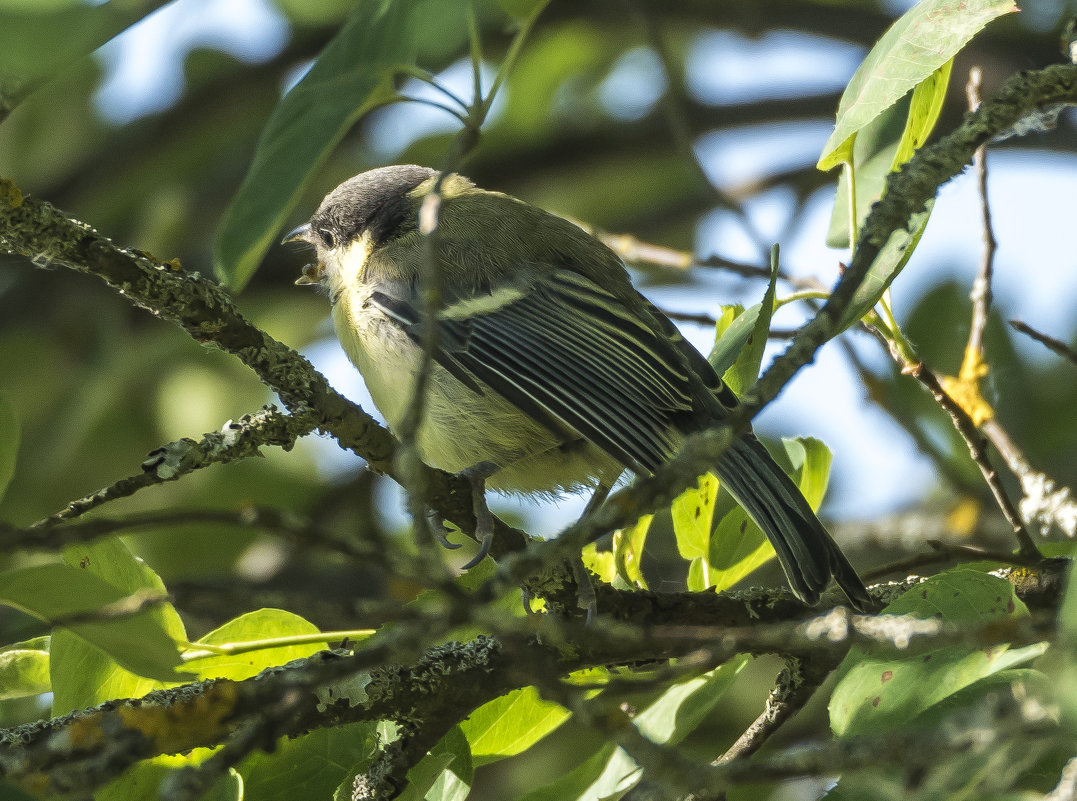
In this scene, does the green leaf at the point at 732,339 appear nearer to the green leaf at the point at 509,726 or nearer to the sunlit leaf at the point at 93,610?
the green leaf at the point at 509,726

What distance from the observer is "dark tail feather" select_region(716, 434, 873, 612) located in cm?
221

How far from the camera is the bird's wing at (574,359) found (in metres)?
2.66

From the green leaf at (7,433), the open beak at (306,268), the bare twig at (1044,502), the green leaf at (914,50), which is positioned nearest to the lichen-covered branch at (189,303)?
the green leaf at (7,433)

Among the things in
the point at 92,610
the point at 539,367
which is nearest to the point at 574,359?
the point at 539,367

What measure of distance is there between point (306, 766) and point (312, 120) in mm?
1115

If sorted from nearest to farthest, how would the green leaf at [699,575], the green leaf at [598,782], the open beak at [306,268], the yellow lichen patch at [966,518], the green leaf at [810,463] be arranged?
1. the green leaf at [598,782]
2. the green leaf at [699,575]
3. the green leaf at [810,463]
4. the yellow lichen patch at [966,518]
5. the open beak at [306,268]

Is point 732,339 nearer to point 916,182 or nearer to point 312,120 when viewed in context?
point 916,182

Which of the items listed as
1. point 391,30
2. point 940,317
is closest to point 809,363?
point 391,30

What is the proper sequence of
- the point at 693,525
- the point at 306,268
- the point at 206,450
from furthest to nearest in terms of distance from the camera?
the point at 306,268 < the point at 693,525 < the point at 206,450

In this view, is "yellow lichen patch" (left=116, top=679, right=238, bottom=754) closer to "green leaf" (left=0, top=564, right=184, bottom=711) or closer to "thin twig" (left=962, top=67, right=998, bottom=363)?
"green leaf" (left=0, top=564, right=184, bottom=711)

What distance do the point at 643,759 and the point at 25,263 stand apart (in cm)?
482

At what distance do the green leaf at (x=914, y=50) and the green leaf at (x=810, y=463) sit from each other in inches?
30.7

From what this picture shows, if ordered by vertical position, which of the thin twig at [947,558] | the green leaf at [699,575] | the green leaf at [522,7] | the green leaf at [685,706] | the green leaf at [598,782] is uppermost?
the green leaf at [522,7]

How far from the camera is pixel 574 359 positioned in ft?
9.48
